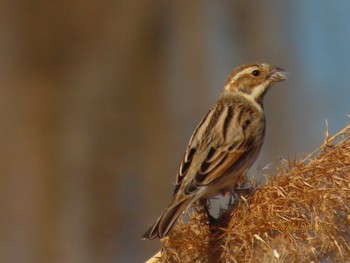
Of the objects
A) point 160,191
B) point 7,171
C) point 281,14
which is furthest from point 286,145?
point 7,171

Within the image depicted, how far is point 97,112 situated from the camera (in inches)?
391

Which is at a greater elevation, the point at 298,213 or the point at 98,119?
the point at 298,213

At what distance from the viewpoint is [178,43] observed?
10086 millimetres

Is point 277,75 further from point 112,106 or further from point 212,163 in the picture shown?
point 112,106

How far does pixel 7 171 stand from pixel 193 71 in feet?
6.55

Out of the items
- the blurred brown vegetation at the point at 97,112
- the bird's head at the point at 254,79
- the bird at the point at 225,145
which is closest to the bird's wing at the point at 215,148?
the bird at the point at 225,145

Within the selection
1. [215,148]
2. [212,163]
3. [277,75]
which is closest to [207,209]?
[212,163]

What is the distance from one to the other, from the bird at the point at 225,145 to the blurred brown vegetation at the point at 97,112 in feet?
6.11

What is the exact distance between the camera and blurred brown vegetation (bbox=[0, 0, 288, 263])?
8.70m

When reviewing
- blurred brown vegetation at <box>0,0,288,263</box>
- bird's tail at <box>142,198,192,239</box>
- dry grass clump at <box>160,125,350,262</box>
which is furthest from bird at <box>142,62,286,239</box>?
blurred brown vegetation at <box>0,0,288,263</box>

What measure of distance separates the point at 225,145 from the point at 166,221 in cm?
85

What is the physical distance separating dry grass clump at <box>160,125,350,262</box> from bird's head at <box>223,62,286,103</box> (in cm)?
169

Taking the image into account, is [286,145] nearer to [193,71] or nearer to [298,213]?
[193,71]

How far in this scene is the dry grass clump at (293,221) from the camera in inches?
159
